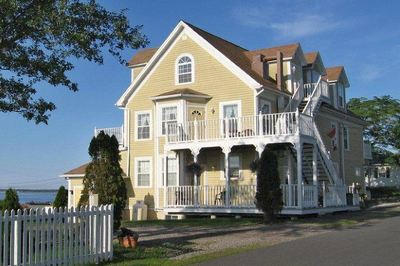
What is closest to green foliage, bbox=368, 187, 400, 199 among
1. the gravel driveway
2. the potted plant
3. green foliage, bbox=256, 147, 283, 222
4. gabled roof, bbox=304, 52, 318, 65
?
gabled roof, bbox=304, 52, 318, 65

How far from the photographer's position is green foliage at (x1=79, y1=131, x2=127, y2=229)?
1446 centimetres

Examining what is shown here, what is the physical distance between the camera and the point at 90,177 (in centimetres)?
1469

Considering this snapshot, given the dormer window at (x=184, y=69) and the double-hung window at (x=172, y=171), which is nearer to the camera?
the double-hung window at (x=172, y=171)

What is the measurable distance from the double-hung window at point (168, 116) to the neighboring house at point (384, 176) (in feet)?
121

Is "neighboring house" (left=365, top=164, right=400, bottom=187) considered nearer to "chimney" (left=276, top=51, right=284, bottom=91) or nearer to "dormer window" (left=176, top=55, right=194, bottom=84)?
"chimney" (left=276, top=51, right=284, bottom=91)

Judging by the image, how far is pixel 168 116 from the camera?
2825cm

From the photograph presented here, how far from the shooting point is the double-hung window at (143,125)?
29766 millimetres

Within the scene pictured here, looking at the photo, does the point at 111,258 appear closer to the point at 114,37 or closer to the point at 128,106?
the point at 114,37

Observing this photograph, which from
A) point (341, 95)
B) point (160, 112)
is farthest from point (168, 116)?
point (341, 95)

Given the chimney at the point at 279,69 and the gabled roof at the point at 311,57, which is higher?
the gabled roof at the point at 311,57

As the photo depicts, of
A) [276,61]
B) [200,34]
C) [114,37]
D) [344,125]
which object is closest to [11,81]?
[114,37]

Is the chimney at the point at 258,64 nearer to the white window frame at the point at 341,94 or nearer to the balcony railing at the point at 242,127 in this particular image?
the balcony railing at the point at 242,127

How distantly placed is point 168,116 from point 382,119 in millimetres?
34087

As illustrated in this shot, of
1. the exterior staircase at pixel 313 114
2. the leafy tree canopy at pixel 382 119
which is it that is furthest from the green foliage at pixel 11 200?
the leafy tree canopy at pixel 382 119
